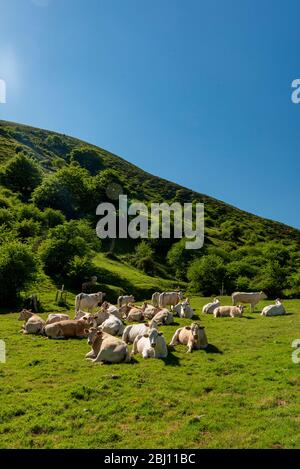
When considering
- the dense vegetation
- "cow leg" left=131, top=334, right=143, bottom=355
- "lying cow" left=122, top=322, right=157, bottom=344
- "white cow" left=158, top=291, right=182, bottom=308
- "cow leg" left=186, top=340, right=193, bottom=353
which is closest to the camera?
"cow leg" left=131, top=334, right=143, bottom=355

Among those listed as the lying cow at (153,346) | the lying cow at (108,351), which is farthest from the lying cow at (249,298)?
the lying cow at (108,351)

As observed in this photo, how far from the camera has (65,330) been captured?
1981cm

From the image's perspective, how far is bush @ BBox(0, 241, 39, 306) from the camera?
3666 cm

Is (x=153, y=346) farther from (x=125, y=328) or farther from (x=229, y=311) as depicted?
(x=229, y=311)

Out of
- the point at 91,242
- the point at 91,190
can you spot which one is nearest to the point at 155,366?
the point at 91,242

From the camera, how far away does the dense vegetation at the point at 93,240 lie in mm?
50625

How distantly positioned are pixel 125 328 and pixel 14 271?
22081 mm

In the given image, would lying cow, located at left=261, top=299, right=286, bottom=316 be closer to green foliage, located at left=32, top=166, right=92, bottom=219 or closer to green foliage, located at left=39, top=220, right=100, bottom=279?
green foliage, located at left=39, top=220, right=100, bottom=279

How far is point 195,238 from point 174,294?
70.0m

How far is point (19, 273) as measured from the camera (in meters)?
37.7

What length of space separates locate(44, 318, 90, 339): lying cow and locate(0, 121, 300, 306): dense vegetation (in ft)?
60.2

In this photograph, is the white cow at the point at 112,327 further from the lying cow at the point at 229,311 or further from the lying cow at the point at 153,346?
the lying cow at the point at 229,311

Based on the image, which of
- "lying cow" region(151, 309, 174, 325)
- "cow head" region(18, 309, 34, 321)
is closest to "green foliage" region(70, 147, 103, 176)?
"cow head" region(18, 309, 34, 321)
